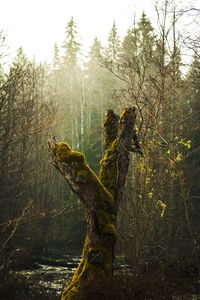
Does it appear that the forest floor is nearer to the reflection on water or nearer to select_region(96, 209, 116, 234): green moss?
the reflection on water

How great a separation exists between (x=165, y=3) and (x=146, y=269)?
1204 centimetres

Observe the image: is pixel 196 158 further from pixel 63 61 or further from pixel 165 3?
pixel 63 61

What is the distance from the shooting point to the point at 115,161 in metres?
7.60

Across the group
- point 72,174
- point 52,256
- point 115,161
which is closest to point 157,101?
point 115,161

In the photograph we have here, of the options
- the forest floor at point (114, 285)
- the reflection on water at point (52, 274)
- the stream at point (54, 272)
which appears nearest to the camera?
the forest floor at point (114, 285)

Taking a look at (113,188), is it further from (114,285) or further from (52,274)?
(52,274)

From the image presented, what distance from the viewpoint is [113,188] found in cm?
726

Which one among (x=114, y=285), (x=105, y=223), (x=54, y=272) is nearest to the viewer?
(x=114, y=285)

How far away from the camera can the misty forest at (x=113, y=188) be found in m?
6.64

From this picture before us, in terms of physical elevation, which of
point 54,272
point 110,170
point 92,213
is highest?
point 110,170

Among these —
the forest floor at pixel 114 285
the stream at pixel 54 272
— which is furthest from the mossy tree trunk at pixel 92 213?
the stream at pixel 54 272

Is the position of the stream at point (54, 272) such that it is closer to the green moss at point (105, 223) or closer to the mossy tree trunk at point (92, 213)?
the mossy tree trunk at point (92, 213)

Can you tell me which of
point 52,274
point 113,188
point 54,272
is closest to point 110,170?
point 113,188

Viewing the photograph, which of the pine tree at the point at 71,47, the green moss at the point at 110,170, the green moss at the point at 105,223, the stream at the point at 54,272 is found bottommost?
the stream at the point at 54,272
